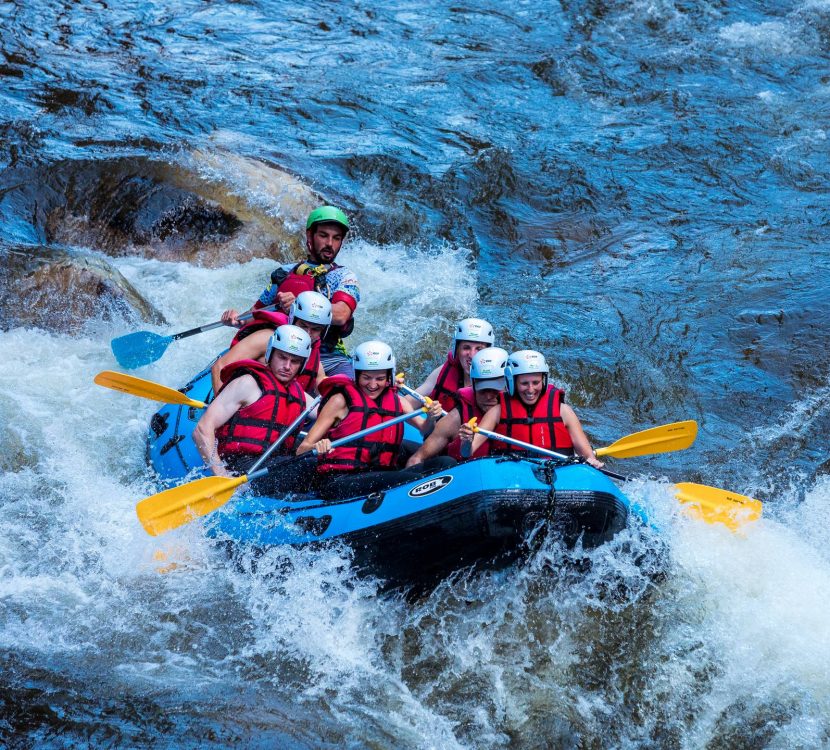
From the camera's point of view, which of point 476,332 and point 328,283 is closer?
point 476,332

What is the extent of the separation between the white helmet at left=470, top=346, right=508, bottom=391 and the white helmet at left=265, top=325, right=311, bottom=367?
3.33ft

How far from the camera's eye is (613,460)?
7359mm

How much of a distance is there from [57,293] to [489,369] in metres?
4.25

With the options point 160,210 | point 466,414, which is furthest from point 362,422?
point 160,210

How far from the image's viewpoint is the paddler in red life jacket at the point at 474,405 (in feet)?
19.0

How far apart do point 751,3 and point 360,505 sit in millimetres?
13873

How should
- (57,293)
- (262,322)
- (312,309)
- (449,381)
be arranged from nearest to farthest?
1. (312,309)
2. (449,381)
3. (262,322)
4. (57,293)

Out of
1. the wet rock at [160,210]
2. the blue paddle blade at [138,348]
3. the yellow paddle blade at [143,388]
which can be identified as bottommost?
the wet rock at [160,210]

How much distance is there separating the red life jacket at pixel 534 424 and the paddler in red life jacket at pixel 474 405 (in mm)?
144

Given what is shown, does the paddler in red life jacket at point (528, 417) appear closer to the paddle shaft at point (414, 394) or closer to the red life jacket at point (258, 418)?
the paddle shaft at point (414, 394)

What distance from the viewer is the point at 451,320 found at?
29.7 ft

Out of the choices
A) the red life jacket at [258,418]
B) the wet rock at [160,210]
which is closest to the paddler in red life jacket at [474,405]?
the red life jacket at [258,418]

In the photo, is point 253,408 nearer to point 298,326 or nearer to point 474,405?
point 298,326

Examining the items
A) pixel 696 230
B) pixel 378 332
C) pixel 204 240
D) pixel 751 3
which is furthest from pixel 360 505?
pixel 751 3
